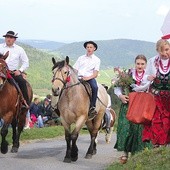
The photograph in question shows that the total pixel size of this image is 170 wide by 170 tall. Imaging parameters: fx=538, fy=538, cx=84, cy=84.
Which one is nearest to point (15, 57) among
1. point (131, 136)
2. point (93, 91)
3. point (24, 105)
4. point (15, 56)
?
point (15, 56)

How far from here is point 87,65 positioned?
1202 centimetres

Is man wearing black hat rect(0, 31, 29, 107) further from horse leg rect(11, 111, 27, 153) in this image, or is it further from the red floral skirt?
the red floral skirt

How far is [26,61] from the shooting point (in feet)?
41.9

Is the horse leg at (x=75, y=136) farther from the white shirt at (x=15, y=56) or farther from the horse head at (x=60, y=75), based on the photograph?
the white shirt at (x=15, y=56)

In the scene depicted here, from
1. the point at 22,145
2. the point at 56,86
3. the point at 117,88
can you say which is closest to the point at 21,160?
the point at 56,86

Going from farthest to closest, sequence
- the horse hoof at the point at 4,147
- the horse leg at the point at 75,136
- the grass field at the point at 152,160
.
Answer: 1. the horse hoof at the point at 4,147
2. the horse leg at the point at 75,136
3. the grass field at the point at 152,160

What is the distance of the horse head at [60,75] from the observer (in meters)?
10.4

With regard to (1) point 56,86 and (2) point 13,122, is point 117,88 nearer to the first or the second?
(1) point 56,86

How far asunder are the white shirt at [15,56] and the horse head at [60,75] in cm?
184

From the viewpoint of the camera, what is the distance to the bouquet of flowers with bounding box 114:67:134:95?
31.3 feet

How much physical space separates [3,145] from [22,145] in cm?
309

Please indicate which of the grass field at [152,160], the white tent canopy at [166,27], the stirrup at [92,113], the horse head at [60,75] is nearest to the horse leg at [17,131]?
the stirrup at [92,113]

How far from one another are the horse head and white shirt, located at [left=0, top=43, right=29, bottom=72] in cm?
184

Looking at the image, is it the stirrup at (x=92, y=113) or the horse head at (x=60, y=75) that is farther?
the stirrup at (x=92, y=113)
